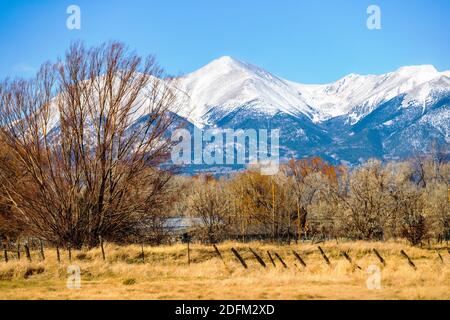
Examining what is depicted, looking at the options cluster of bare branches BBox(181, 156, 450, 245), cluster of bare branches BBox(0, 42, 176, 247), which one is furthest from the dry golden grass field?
cluster of bare branches BBox(181, 156, 450, 245)

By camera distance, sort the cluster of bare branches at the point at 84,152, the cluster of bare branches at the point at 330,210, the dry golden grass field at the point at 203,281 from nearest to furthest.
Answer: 1. the dry golden grass field at the point at 203,281
2. the cluster of bare branches at the point at 84,152
3. the cluster of bare branches at the point at 330,210

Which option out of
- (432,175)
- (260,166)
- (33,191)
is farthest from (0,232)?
(432,175)

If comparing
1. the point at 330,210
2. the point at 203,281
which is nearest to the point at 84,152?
the point at 203,281

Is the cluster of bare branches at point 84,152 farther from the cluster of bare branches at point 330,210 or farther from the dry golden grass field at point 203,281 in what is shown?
the cluster of bare branches at point 330,210

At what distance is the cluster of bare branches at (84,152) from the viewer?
85.6ft

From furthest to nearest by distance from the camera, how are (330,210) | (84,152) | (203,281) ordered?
(330,210), (84,152), (203,281)

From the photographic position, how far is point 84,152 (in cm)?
2656

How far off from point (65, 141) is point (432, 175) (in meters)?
99.1

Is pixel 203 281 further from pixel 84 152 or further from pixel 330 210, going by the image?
pixel 330 210

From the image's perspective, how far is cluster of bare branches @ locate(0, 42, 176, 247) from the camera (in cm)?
2608

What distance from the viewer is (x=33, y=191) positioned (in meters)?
26.4

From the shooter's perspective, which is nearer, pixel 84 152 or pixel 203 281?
pixel 203 281

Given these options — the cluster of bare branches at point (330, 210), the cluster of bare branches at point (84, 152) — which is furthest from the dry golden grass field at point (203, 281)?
the cluster of bare branches at point (330, 210)
